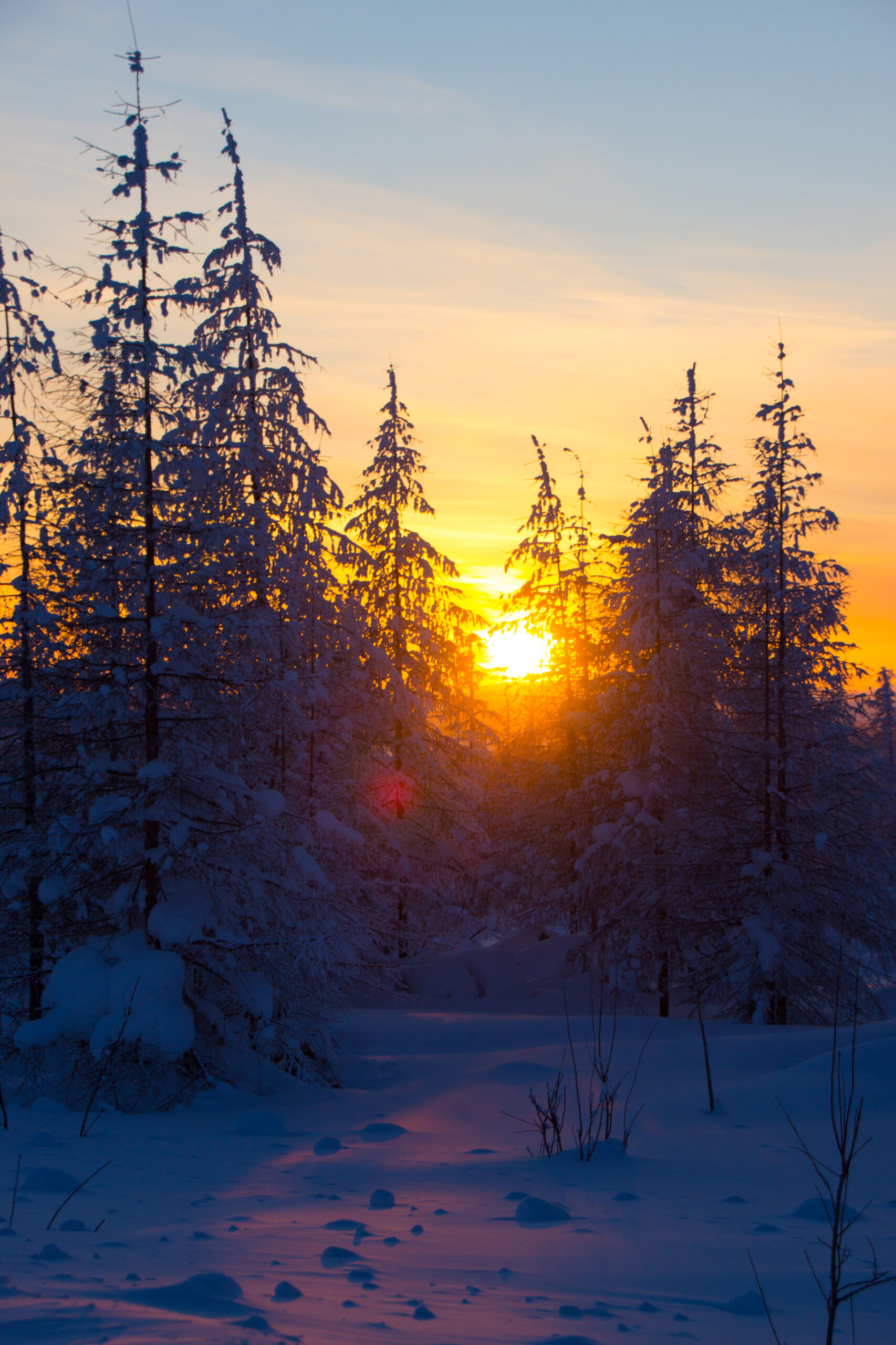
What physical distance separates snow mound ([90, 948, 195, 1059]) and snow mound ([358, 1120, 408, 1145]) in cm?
199

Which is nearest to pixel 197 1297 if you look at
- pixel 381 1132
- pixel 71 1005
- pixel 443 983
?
pixel 381 1132

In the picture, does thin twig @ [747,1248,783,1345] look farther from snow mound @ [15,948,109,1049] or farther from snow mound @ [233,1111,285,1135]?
snow mound @ [15,948,109,1049]

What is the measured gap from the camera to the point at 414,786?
68.4 ft

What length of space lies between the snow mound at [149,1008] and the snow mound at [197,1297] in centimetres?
527

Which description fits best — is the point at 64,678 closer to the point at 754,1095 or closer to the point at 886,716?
the point at 754,1095

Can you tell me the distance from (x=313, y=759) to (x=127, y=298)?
9951mm

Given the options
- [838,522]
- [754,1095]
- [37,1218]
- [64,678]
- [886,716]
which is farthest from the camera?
[886,716]

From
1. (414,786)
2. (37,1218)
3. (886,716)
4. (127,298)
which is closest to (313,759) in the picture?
(414,786)

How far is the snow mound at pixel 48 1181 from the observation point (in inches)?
218

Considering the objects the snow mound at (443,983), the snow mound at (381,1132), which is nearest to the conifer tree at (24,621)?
the snow mound at (381,1132)

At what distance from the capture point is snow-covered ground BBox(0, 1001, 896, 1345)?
3541mm

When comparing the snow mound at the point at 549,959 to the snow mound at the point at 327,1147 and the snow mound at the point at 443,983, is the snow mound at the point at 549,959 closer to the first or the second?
the snow mound at the point at 443,983

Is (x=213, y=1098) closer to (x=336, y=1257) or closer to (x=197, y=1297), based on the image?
(x=336, y=1257)

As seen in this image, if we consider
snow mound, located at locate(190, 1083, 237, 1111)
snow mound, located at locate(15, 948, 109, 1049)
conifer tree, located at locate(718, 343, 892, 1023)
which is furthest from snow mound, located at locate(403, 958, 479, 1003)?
snow mound, located at locate(15, 948, 109, 1049)
